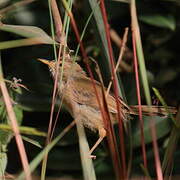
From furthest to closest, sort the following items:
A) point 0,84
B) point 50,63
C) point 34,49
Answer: point 34,49, point 50,63, point 0,84

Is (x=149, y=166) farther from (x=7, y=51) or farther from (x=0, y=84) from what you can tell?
(x=0, y=84)

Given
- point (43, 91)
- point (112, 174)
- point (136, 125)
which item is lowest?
point (112, 174)

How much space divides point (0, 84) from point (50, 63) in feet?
3.60

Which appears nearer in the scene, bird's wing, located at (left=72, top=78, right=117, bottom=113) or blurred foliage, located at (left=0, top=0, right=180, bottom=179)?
bird's wing, located at (left=72, top=78, right=117, bottom=113)

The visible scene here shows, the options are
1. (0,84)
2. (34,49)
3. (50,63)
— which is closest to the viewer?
(0,84)

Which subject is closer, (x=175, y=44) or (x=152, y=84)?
(x=152, y=84)

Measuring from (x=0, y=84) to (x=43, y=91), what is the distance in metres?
1.51

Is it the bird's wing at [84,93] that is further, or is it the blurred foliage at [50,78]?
the blurred foliage at [50,78]

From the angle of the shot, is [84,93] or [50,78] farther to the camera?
[50,78]

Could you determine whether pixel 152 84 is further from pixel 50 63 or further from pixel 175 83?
pixel 50 63

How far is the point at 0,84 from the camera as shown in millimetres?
1706

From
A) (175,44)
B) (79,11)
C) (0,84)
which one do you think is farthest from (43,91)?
(0,84)

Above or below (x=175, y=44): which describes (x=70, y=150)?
below

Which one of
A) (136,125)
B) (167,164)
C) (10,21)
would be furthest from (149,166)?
(167,164)
